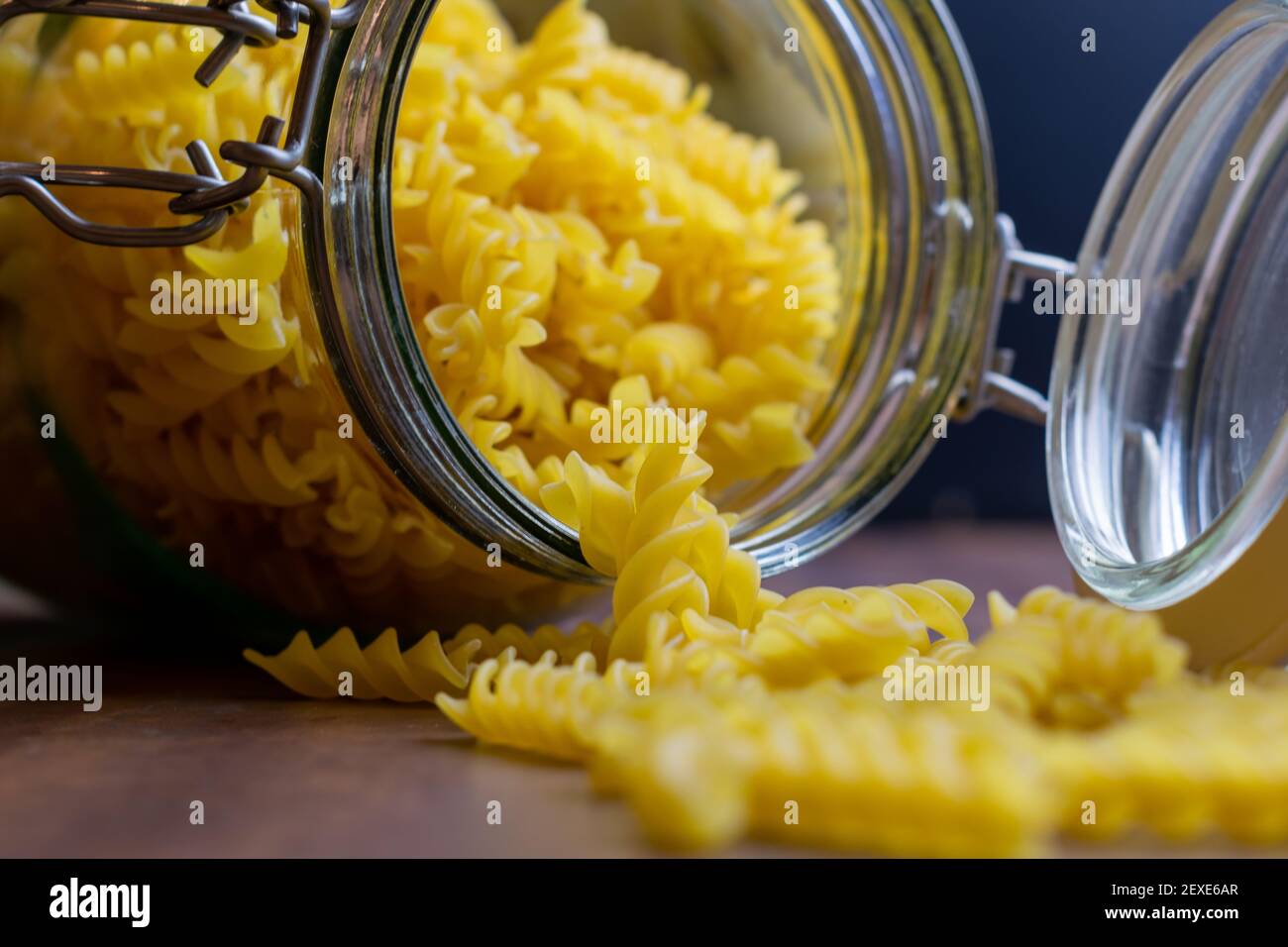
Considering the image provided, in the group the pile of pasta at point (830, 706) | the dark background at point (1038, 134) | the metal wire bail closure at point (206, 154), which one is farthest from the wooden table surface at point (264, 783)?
the dark background at point (1038, 134)

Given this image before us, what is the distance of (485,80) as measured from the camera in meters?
0.72

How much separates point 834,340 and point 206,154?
40 cm

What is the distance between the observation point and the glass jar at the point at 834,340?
21.1 inches

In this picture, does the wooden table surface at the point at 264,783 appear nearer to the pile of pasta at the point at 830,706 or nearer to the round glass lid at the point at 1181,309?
the pile of pasta at the point at 830,706

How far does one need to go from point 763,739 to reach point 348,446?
0.26 metres

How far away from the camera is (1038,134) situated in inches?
50.6

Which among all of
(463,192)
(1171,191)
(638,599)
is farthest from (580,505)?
(1171,191)

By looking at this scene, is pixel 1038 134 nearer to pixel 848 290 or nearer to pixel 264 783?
pixel 848 290

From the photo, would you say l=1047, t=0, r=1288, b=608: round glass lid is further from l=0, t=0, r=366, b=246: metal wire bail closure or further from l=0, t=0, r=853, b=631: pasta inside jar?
l=0, t=0, r=366, b=246: metal wire bail closure

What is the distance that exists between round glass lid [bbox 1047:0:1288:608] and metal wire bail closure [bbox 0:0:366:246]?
1.28ft
